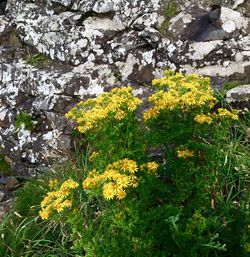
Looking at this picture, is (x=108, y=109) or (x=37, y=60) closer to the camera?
(x=108, y=109)

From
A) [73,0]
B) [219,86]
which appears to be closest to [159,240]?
[219,86]

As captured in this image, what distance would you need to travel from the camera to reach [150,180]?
265cm

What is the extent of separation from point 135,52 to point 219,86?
1020mm

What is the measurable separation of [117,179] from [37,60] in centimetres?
354

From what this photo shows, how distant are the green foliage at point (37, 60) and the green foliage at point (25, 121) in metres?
0.63

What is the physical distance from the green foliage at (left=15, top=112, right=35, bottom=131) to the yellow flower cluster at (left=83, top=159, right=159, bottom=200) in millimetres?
2988

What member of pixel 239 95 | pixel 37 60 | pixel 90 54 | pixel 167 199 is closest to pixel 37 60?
pixel 37 60

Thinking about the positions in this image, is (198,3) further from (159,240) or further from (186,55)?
(159,240)

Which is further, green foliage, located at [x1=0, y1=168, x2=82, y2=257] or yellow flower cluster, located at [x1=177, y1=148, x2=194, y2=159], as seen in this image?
green foliage, located at [x1=0, y1=168, x2=82, y2=257]

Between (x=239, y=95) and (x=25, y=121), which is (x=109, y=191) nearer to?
(x=239, y=95)

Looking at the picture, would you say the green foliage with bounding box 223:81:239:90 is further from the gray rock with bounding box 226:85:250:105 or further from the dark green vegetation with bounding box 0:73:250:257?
the dark green vegetation with bounding box 0:73:250:257

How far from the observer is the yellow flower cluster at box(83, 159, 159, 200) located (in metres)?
2.39

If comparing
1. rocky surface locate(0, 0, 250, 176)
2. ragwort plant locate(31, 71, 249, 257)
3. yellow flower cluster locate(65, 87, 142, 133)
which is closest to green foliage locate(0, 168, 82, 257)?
rocky surface locate(0, 0, 250, 176)

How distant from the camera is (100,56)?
5.22 metres
